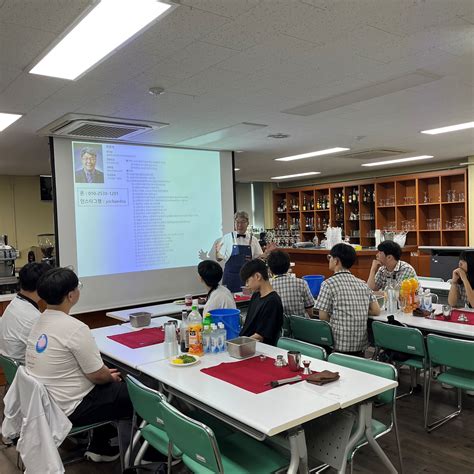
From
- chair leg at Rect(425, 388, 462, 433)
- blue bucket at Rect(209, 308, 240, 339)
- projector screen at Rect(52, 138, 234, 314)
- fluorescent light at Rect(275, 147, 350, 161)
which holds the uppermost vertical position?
fluorescent light at Rect(275, 147, 350, 161)

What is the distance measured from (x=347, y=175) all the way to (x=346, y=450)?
28.2 ft

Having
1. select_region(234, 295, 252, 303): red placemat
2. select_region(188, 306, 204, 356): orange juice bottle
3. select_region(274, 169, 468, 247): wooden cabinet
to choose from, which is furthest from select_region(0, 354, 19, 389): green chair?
select_region(274, 169, 468, 247): wooden cabinet

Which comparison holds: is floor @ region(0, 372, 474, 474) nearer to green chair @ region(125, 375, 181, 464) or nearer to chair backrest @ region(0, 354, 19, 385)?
green chair @ region(125, 375, 181, 464)

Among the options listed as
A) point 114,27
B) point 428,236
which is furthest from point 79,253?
point 428,236

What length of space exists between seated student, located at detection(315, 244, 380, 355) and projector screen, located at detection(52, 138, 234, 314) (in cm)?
286

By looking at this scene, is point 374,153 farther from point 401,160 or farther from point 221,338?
point 221,338

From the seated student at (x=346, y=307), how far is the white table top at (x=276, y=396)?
0.90 metres

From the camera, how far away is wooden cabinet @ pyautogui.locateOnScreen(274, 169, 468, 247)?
8.39 metres

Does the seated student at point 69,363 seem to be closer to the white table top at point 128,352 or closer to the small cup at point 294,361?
the white table top at point 128,352

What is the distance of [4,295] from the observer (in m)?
4.78

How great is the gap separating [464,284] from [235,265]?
239 cm

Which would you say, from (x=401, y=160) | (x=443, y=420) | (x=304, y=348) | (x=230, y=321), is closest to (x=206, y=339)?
(x=230, y=321)

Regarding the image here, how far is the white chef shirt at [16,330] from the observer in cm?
296

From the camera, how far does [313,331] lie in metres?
3.44
